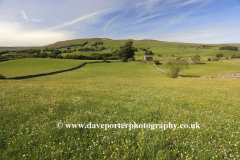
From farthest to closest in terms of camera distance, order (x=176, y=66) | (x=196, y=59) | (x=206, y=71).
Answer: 1. (x=196, y=59)
2. (x=206, y=71)
3. (x=176, y=66)

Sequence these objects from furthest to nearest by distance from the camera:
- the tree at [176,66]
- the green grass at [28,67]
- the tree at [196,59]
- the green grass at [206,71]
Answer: the tree at [196,59], the green grass at [206,71], the green grass at [28,67], the tree at [176,66]

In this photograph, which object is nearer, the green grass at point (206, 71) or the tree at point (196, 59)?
the green grass at point (206, 71)

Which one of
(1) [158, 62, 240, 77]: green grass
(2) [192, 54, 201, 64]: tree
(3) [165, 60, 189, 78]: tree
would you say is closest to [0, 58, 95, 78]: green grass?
(3) [165, 60, 189, 78]: tree

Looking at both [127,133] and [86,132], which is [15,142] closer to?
[86,132]

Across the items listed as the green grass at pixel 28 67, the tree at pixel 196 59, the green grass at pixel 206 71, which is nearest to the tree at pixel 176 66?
the green grass at pixel 206 71

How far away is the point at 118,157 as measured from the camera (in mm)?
3283

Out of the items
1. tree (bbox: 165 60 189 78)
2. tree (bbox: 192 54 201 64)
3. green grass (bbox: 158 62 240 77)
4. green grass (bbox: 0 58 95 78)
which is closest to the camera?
tree (bbox: 165 60 189 78)

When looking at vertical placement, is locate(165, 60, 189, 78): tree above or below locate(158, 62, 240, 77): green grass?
above

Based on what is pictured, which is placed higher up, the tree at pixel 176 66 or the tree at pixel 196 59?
the tree at pixel 196 59

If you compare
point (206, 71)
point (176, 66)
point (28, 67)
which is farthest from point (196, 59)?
point (28, 67)

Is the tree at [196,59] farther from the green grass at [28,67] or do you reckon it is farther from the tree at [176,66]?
the green grass at [28,67]

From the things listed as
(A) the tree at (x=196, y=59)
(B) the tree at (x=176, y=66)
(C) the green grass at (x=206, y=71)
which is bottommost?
(C) the green grass at (x=206, y=71)

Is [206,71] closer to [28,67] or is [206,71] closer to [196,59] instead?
[196,59]

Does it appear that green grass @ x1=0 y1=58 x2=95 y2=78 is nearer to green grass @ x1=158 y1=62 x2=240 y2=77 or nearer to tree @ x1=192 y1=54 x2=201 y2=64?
green grass @ x1=158 y1=62 x2=240 y2=77
